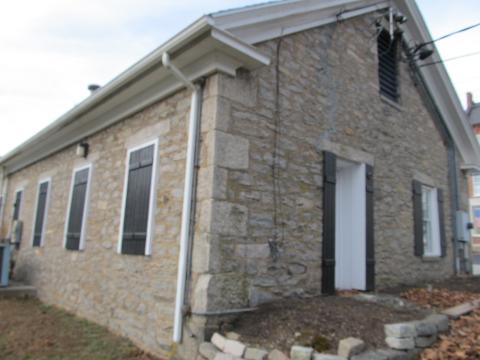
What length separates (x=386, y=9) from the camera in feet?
24.6

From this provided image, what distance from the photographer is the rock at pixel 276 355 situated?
10.5 ft

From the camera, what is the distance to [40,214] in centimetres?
845

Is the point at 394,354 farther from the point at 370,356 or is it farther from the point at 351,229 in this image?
the point at 351,229

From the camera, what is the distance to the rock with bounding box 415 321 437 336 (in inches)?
140

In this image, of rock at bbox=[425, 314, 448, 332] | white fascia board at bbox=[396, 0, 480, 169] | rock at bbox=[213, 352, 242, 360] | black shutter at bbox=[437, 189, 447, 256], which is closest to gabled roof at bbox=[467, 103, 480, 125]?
white fascia board at bbox=[396, 0, 480, 169]

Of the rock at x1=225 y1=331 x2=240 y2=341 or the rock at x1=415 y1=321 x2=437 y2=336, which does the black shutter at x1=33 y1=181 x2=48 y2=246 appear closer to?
the rock at x1=225 y1=331 x2=240 y2=341

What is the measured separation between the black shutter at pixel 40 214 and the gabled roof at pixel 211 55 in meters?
0.83

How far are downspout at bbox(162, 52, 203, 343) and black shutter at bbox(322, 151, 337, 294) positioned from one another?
76.3 inches

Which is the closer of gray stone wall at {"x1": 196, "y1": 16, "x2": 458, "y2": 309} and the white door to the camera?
gray stone wall at {"x1": 196, "y1": 16, "x2": 458, "y2": 309}

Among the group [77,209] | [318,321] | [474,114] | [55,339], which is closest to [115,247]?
[55,339]

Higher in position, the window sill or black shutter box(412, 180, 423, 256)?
the window sill

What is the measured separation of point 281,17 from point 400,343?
3.92 metres

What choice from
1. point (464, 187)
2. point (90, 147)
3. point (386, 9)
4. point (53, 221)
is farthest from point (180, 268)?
point (464, 187)

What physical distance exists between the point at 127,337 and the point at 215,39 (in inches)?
Answer: 147
